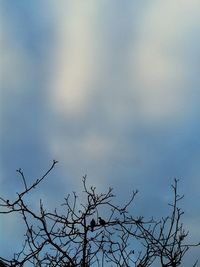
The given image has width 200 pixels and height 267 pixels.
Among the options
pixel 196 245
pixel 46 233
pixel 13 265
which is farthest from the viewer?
pixel 196 245

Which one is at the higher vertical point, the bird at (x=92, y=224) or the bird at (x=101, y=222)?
the bird at (x=101, y=222)

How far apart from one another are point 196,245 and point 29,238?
7.46ft

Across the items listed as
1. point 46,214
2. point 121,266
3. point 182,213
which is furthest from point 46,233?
point 182,213

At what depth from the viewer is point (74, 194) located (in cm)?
650

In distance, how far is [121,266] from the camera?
22.6 ft

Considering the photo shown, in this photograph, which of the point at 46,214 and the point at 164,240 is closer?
the point at 46,214

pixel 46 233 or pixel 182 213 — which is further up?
pixel 182 213

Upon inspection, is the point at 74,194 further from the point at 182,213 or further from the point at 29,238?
the point at 182,213

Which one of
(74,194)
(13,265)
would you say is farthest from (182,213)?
(13,265)

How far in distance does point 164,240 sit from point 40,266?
1.75m

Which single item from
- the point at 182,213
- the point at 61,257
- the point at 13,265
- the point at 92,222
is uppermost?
the point at 182,213

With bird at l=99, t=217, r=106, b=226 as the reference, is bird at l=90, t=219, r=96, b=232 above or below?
below

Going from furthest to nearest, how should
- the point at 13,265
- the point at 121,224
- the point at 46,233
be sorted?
the point at 121,224, the point at 46,233, the point at 13,265

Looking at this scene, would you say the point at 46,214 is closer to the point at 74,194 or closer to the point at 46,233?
the point at 46,233
